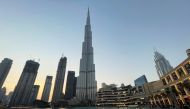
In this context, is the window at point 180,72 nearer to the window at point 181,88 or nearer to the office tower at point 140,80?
the window at point 181,88

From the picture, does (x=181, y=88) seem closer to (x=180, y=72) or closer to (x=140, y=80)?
(x=180, y=72)

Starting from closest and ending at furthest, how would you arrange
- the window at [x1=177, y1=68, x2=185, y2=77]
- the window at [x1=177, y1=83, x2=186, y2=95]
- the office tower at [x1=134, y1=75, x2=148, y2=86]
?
the window at [x1=177, y1=83, x2=186, y2=95] < the window at [x1=177, y1=68, x2=185, y2=77] < the office tower at [x1=134, y1=75, x2=148, y2=86]

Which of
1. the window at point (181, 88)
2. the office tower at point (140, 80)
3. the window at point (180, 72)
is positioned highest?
the office tower at point (140, 80)

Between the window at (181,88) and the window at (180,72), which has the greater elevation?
the window at (180,72)

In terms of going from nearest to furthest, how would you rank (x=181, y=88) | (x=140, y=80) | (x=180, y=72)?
(x=181, y=88) → (x=180, y=72) → (x=140, y=80)

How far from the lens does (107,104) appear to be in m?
160

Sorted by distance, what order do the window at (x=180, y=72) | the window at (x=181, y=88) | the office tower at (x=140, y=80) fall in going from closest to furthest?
the window at (x=181, y=88), the window at (x=180, y=72), the office tower at (x=140, y=80)

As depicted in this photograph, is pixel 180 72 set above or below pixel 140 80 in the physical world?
below

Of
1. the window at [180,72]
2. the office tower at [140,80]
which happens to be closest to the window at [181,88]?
the window at [180,72]

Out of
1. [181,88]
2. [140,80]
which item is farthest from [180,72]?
[140,80]

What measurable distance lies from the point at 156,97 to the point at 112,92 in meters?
80.7

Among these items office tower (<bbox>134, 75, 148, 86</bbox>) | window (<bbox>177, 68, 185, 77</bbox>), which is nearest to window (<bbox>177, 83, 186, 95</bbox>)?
window (<bbox>177, 68, 185, 77</bbox>)

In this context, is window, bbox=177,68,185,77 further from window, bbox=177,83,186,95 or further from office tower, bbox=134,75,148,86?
office tower, bbox=134,75,148,86

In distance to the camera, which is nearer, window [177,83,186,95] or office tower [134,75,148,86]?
window [177,83,186,95]
